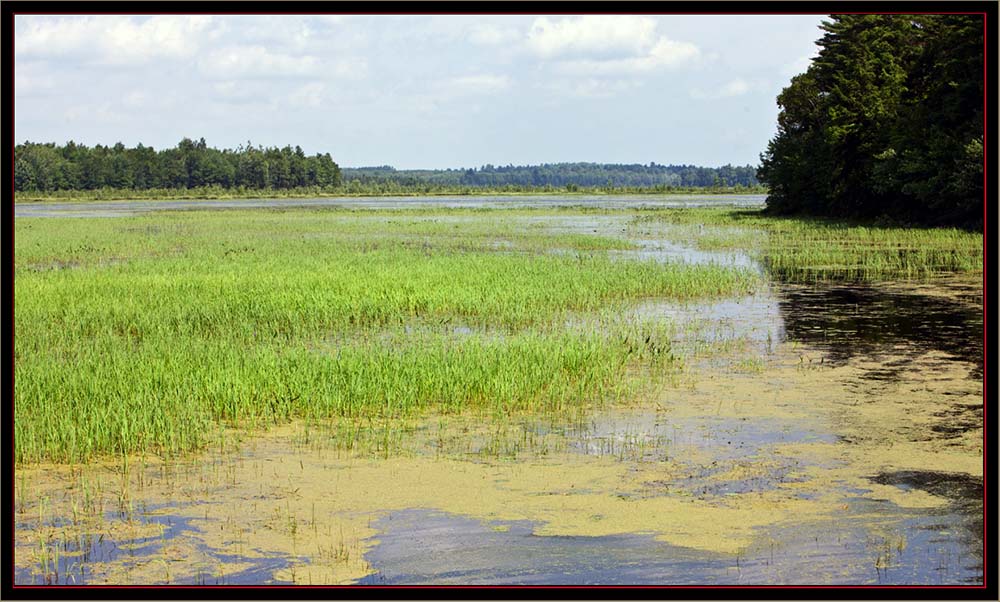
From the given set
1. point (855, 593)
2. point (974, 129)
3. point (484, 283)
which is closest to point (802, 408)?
point (855, 593)

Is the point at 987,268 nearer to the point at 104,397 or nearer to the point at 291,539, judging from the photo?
the point at 291,539

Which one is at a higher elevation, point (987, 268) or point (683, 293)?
point (987, 268)

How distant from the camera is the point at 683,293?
20297 millimetres

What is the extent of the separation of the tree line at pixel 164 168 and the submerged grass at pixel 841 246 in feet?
279

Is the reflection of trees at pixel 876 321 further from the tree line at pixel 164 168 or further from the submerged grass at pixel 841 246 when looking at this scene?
the tree line at pixel 164 168

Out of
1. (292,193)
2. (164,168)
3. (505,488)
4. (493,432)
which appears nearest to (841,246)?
(493,432)

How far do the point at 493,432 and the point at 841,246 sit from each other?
899 inches

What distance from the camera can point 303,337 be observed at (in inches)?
596

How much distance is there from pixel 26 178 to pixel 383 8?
362 feet

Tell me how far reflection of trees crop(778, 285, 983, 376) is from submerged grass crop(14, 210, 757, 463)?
6.63ft

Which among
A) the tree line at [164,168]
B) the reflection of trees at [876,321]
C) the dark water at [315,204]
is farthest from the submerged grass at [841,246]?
the tree line at [164,168]

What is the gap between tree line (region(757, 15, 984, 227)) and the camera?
30031 millimetres

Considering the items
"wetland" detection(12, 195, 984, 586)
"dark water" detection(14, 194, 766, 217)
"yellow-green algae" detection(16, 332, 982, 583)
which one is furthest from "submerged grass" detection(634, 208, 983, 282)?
"dark water" detection(14, 194, 766, 217)

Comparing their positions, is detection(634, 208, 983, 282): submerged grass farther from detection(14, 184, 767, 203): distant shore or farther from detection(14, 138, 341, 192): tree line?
detection(14, 138, 341, 192): tree line
